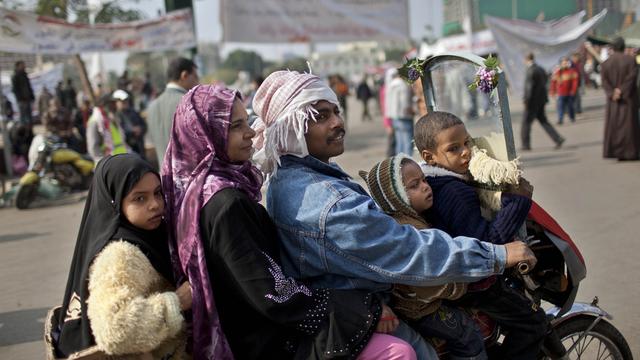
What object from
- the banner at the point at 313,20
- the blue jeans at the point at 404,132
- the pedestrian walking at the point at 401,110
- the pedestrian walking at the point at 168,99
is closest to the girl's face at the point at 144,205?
the pedestrian walking at the point at 168,99

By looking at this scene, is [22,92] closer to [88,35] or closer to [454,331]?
[88,35]

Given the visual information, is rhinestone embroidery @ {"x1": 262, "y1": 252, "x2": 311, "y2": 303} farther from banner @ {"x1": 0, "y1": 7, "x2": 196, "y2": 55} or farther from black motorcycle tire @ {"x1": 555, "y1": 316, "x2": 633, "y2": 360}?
banner @ {"x1": 0, "y1": 7, "x2": 196, "y2": 55}

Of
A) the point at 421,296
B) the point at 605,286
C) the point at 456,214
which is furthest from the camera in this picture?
the point at 605,286

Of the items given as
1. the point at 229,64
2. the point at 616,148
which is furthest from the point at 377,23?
the point at 229,64

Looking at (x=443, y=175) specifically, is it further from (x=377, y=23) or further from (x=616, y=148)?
(x=377, y=23)

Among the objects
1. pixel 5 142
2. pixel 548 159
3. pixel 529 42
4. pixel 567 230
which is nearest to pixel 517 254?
pixel 567 230

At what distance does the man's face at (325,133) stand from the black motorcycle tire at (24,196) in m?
9.33

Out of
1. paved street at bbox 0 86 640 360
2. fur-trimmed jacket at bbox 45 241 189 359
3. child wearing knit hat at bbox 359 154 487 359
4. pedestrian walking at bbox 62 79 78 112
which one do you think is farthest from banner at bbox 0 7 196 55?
fur-trimmed jacket at bbox 45 241 189 359

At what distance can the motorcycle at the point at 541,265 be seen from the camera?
2551 millimetres

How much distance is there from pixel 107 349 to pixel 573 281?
1.84 metres

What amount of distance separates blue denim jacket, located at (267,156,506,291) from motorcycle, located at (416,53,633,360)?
1.13ft

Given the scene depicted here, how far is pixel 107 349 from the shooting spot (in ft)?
6.66

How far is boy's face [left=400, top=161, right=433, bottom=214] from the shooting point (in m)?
2.43

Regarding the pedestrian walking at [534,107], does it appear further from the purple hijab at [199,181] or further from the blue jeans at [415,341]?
the purple hijab at [199,181]
